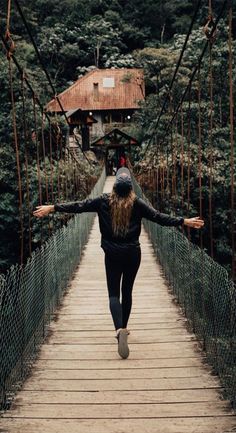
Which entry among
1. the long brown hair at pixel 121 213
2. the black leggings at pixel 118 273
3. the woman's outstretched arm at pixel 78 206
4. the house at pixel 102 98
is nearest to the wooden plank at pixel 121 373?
the black leggings at pixel 118 273

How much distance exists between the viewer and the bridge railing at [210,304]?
230cm

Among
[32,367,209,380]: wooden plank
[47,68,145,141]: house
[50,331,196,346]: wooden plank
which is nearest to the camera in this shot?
[32,367,209,380]: wooden plank

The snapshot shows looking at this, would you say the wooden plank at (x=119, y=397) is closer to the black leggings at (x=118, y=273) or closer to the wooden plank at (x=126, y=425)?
the wooden plank at (x=126, y=425)

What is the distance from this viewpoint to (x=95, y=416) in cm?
211

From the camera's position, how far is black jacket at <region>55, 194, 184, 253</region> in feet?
9.11

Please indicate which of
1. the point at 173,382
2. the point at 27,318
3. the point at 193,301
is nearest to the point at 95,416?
the point at 173,382

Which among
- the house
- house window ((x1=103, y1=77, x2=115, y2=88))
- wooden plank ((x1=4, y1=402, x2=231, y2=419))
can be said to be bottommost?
wooden plank ((x1=4, y1=402, x2=231, y2=419))

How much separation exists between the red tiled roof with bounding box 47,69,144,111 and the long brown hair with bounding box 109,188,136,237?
25.6 metres

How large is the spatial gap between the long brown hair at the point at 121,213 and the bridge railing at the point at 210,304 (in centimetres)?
47

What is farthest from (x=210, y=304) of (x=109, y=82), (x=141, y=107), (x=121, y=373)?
(x=109, y=82)

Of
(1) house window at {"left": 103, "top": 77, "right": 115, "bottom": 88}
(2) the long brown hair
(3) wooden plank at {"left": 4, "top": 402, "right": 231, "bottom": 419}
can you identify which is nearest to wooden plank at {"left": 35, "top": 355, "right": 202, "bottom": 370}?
(3) wooden plank at {"left": 4, "top": 402, "right": 231, "bottom": 419}

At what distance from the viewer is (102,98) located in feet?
93.6

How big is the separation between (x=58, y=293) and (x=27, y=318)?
1.62 meters

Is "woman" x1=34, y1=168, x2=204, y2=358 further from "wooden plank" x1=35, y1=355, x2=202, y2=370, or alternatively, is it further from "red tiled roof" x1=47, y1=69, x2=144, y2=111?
"red tiled roof" x1=47, y1=69, x2=144, y2=111
